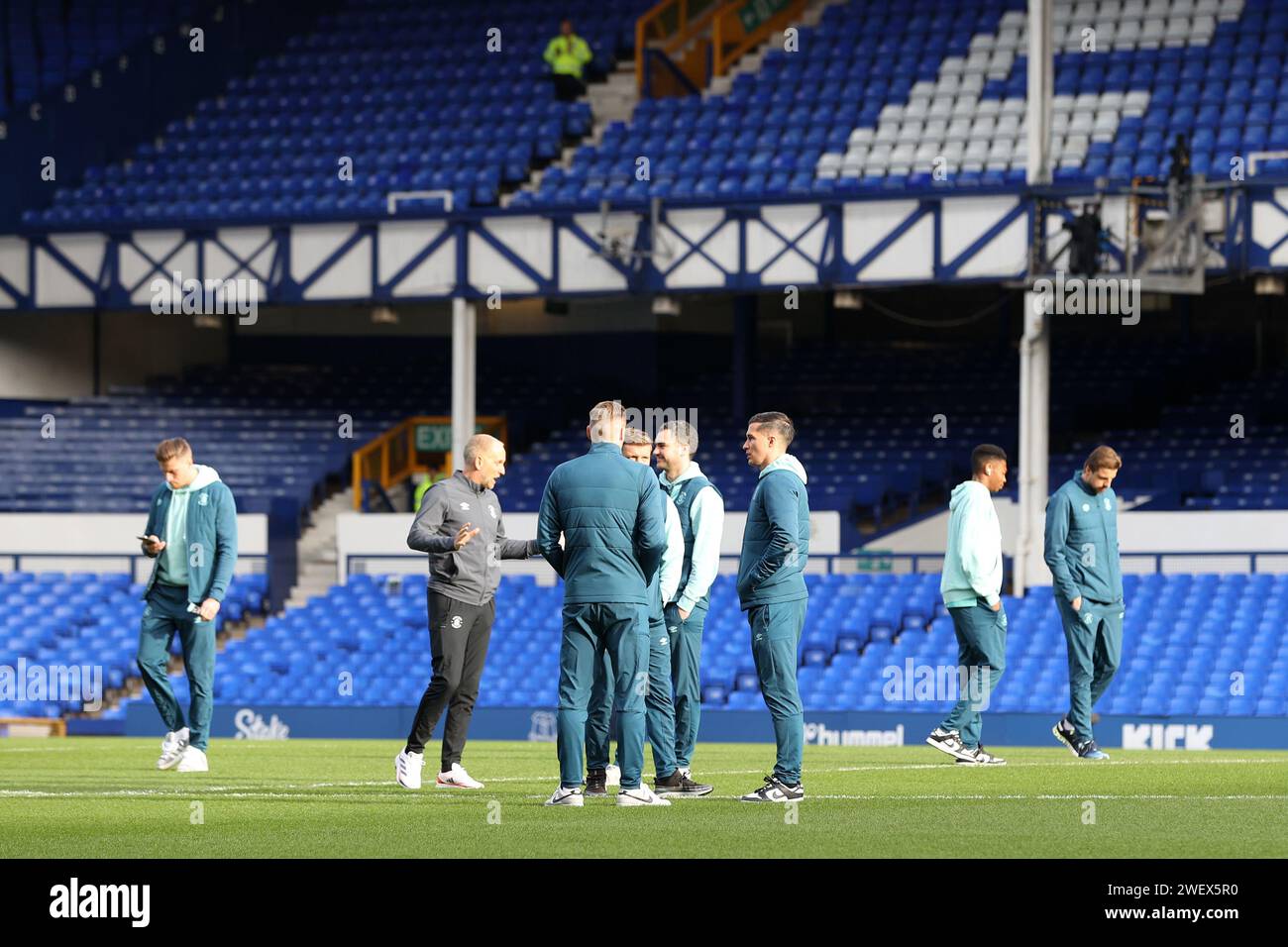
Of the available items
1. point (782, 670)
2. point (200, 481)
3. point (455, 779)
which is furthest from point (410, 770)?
point (200, 481)

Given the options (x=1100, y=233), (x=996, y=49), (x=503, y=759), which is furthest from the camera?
(x=996, y=49)

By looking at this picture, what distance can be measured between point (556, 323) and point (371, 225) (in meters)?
7.35

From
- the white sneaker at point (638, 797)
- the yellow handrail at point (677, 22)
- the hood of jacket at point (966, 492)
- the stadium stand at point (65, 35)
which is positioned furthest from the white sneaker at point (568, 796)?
the stadium stand at point (65, 35)

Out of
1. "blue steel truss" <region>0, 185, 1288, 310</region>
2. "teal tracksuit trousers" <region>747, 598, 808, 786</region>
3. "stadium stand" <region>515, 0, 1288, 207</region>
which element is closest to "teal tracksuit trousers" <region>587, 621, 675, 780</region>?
"teal tracksuit trousers" <region>747, 598, 808, 786</region>

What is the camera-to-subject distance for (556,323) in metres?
37.3

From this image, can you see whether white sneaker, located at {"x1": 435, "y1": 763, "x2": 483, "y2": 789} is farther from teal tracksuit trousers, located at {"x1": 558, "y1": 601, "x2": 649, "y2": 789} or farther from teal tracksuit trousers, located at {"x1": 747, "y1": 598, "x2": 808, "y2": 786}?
teal tracksuit trousers, located at {"x1": 747, "y1": 598, "x2": 808, "y2": 786}

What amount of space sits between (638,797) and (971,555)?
4154mm

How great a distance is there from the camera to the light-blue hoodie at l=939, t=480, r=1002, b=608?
14.3 meters

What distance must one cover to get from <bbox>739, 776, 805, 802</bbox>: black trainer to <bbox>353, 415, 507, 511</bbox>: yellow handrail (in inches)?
845

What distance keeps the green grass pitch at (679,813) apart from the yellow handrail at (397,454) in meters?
17.3

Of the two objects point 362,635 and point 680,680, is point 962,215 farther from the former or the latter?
point 680,680

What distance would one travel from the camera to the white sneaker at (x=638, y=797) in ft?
35.7

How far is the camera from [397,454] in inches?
1302
